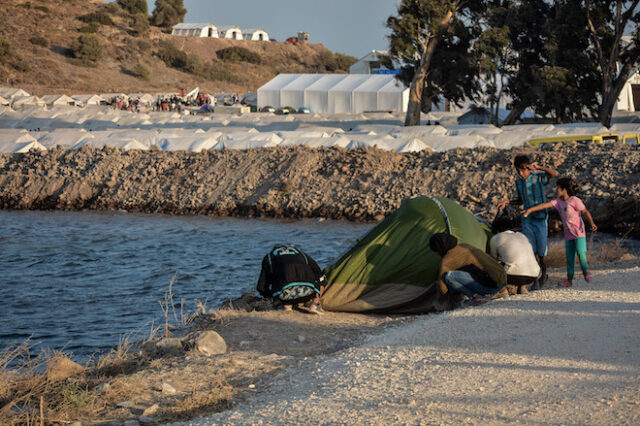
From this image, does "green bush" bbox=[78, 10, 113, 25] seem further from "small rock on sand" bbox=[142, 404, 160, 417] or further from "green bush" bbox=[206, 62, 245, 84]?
"small rock on sand" bbox=[142, 404, 160, 417]

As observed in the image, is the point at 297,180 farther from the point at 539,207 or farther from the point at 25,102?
the point at 25,102

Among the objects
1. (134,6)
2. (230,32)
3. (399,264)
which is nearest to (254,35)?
(230,32)

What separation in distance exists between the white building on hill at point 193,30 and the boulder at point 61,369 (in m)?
106

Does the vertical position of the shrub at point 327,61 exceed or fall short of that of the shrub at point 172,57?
it exceeds it

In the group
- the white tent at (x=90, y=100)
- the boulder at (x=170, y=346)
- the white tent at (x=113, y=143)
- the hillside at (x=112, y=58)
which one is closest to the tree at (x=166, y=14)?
the hillside at (x=112, y=58)

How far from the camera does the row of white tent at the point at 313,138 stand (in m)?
24.4

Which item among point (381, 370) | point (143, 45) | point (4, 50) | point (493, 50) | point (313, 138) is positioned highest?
point (143, 45)

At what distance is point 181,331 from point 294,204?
1282 cm

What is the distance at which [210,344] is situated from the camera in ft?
24.9

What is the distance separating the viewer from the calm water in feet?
36.8

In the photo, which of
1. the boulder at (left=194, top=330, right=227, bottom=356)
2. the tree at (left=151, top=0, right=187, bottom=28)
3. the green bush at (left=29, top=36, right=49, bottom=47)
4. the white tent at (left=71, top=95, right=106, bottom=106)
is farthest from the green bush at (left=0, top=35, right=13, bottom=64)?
the boulder at (left=194, top=330, right=227, bottom=356)

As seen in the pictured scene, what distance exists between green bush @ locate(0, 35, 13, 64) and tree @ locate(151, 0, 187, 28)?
3926 centimetres

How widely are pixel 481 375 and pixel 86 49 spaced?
3221 inches

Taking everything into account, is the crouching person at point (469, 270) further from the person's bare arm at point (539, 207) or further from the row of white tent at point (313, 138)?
the row of white tent at point (313, 138)
